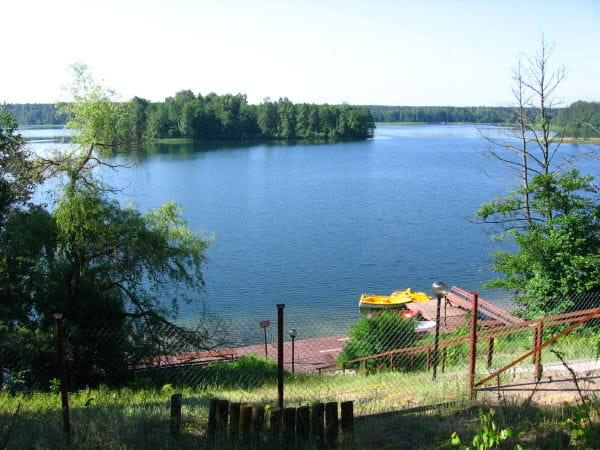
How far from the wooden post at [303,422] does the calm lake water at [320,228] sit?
15.0 meters

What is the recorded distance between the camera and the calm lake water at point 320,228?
94.3 feet

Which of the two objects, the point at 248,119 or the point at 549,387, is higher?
the point at 248,119

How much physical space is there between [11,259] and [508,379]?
13120 millimetres

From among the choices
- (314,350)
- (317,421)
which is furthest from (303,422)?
(314,350)

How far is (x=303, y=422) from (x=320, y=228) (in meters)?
38.0

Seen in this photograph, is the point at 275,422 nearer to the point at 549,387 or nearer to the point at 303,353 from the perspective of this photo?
the point at 549,387

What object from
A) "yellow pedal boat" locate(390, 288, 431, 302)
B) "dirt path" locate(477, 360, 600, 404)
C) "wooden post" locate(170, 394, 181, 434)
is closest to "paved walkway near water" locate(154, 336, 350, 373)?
"yellow pedal boat" locate(390, 288, 431, 302)

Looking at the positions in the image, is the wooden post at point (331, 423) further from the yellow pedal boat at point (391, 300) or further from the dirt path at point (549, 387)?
the yellow pedal boat at point (391, 300)

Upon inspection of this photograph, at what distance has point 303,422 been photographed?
17.7 ft

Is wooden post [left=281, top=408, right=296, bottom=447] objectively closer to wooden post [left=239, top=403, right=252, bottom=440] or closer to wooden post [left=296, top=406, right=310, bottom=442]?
wooden post [left=296, top=406, right=310, bottom=442]

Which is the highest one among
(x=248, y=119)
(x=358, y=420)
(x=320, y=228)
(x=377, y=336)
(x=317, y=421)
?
(x=248, y=119)

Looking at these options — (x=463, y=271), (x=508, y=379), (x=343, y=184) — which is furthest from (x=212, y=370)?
(x=343, y=184)

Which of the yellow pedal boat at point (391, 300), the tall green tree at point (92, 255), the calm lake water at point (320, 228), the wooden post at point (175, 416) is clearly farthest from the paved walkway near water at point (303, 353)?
the wooden post at point (175, 416)

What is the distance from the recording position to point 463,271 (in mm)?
33031
